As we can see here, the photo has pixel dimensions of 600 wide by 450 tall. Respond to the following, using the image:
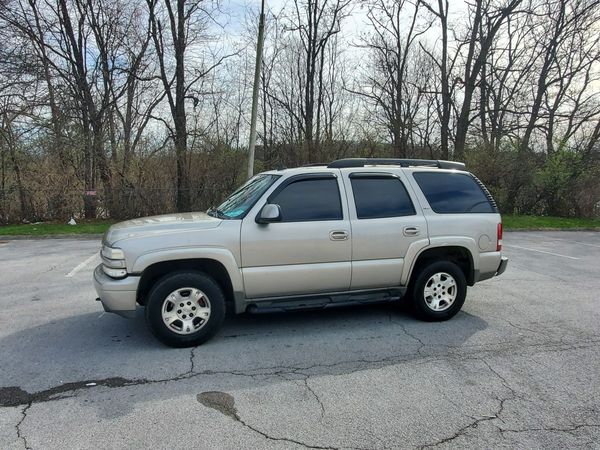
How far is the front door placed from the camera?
4555 mm

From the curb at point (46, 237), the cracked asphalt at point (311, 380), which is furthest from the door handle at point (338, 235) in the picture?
the curb at point (46, 237)

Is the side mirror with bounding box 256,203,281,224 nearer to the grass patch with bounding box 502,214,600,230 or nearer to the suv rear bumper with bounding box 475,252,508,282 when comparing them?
the suv rear bumper with bounding box 475,252,508,282

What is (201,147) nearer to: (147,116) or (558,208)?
(147,116)

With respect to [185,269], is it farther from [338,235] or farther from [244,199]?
[338,235]

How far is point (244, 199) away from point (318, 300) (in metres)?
1.46

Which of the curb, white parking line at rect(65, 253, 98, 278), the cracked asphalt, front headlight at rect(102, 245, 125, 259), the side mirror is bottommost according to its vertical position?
the cracked asphalt

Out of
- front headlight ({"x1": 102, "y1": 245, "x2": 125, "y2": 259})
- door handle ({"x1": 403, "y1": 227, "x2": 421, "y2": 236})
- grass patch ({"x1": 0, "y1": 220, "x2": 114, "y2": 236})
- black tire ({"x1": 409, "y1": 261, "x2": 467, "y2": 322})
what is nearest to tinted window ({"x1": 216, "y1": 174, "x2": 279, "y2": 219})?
front headlight ({"x1": 102, "y1": 245, "x2": 125, "y2": 259})

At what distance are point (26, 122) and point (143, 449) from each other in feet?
60.4

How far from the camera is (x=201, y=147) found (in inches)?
733

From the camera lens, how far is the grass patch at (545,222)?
17.3 meters

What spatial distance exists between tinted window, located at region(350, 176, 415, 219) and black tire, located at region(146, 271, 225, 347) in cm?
184

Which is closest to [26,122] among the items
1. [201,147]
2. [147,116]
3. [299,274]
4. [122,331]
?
[147,116]

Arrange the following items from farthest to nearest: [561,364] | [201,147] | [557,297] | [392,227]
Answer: [201,147]
[557,297]
[392,227]
[561,364]

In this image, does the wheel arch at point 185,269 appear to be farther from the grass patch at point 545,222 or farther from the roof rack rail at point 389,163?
→ the grass patch at point 545,222
